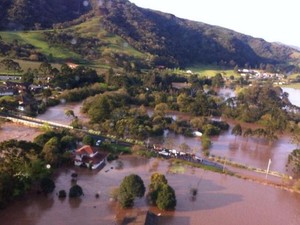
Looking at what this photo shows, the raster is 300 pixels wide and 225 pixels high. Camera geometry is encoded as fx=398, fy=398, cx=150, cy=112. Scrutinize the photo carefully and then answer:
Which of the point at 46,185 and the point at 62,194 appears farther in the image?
the point at 62,194

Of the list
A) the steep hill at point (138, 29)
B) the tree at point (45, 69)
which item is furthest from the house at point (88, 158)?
the steep hill at point (138, 29)

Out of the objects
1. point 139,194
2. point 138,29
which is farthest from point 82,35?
point 139,194

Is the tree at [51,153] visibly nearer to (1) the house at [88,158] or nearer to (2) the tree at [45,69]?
(1) the house at [88,158]

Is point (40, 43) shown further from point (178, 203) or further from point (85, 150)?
point (178, 203)

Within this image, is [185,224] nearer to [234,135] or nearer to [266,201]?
[266,201]

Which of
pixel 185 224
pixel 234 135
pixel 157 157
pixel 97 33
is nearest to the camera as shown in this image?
pixel 185 224

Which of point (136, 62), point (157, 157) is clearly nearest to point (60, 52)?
point (136, 62)
